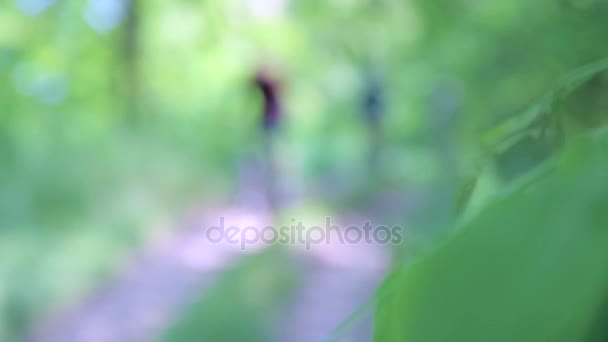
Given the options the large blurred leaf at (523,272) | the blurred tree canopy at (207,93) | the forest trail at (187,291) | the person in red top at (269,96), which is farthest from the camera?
the person in red top at (269,96)

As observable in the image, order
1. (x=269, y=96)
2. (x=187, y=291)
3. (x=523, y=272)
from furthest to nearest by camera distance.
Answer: (x=269, y=96) → (x=187, y=291) → (x=523, y=272)

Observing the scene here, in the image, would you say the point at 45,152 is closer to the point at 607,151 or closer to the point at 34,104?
the point at 34,104

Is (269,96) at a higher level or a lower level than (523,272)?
lower

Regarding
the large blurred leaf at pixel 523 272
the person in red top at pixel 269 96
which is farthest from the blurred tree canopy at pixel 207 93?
the large blurred leaf at pixel 523 272

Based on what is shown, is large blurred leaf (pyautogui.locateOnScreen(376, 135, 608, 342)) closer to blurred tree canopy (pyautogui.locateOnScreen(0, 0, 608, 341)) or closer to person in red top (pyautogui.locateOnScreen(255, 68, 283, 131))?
blurred tree canopy (pyautogui.locateOnScreen(0, 0, 608, 341))

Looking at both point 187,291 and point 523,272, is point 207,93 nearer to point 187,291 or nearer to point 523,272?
point 187,291

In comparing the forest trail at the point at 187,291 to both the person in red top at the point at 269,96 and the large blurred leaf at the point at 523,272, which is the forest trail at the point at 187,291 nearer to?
the person in red top at the point at 269,96

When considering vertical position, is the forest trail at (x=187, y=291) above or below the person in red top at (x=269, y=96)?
below

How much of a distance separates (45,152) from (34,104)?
175mm

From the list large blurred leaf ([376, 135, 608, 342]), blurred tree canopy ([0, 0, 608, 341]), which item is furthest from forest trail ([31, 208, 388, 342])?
large blurred leaf ([376, 135, 608, 342])

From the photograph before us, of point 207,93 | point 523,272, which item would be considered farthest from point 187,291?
point 523,272

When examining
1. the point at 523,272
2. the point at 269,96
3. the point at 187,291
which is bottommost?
the point at 187,291

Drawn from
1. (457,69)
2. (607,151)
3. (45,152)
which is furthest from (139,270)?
(607,151)

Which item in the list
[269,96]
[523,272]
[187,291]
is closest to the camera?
[523,272]
